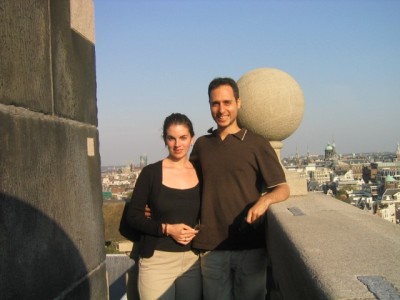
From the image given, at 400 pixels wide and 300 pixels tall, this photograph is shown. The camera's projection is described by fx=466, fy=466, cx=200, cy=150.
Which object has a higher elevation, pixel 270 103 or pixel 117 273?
pixel 270 103

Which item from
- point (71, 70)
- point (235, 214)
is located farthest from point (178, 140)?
point (71, 70)

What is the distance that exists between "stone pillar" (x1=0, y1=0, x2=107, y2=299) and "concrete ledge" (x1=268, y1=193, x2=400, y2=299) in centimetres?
103

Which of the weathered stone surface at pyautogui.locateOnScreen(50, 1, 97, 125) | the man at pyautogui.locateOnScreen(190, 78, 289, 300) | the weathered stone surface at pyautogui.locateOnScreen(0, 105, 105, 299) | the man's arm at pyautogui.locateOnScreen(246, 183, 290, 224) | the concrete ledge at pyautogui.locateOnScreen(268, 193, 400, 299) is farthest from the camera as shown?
the man at pyautogui.locateOnScreen(190, 78, 289, 300)

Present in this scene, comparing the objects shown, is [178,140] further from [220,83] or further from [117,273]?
[117,273]

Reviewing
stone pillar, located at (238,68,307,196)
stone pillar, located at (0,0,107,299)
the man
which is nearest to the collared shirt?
the man

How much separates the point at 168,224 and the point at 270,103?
201cm

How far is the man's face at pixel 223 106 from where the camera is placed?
297 cm

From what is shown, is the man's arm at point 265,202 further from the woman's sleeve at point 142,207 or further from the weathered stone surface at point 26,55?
the weathered stone surface at point 26,55

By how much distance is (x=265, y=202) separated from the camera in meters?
2.71

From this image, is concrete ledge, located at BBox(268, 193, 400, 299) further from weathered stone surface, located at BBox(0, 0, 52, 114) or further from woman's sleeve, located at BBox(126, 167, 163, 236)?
weathered stone surface, located at BBox(0, 0, 52, 114)

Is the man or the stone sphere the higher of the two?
the stone sphere

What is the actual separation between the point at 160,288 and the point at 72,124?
1.13 metres

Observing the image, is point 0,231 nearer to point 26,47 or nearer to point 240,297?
point 26,47

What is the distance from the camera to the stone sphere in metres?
4.33
